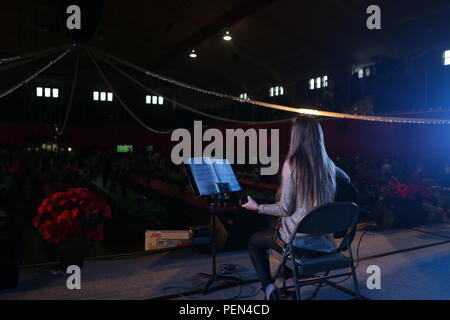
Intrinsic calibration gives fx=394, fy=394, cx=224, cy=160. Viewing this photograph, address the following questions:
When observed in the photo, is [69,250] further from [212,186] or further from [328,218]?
[328,218]

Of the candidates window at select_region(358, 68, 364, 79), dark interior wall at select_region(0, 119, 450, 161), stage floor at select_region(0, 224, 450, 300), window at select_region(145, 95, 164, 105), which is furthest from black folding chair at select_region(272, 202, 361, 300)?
window at select_region(145, 95, 164, 105)

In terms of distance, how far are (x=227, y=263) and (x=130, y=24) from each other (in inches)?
646

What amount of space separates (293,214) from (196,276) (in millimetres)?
1225

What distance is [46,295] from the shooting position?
2.83m

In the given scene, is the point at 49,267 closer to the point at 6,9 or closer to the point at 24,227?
the point at 24,227

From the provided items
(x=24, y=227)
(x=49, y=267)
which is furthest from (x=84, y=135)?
(x=49, y=267)

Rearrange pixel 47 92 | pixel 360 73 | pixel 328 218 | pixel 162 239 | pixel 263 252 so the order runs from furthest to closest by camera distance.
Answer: pixel 47 92
pixel 360 73
pixel 162 239
pixel 263 252
pixel 328 218

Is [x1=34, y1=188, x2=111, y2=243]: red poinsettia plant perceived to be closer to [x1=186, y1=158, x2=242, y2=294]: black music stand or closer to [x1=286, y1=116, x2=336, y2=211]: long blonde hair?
[x1=186, y1=158, x2=242, y2=294]: black music stand

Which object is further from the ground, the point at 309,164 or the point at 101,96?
the point at 101,96

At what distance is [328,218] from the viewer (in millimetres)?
2318

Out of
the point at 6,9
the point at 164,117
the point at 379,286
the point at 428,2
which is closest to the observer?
the point at 379,286

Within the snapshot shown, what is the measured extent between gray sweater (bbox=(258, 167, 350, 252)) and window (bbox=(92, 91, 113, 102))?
83.2 feet

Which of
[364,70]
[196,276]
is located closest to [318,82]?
[364,70]

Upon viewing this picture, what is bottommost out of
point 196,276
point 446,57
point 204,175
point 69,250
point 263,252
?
point 196,276
